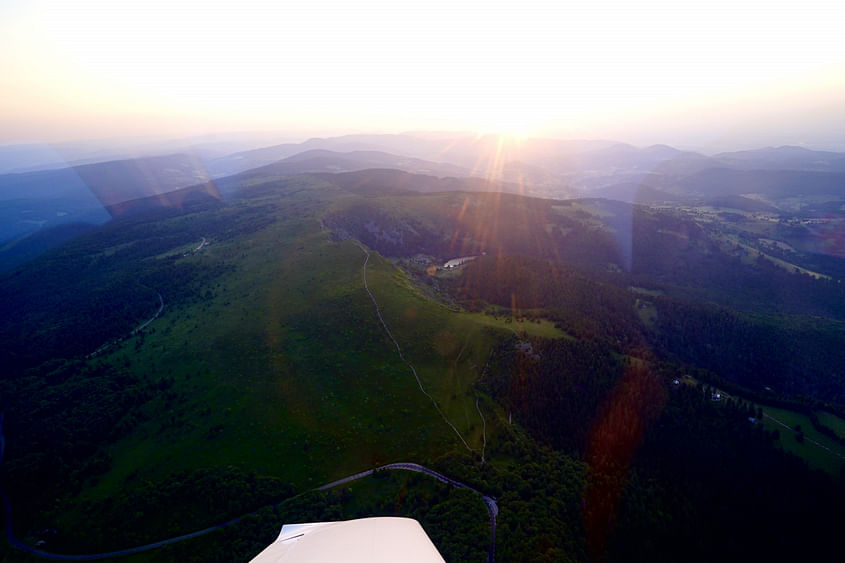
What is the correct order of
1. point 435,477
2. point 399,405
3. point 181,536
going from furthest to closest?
point 399,405, point 435,477, point 181,536

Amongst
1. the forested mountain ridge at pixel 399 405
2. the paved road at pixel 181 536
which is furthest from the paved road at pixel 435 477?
the forested mountain ridge at pixel 399 405

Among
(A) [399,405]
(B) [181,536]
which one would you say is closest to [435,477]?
(A) [399,405]

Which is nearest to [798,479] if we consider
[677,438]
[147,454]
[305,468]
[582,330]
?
[677,438]

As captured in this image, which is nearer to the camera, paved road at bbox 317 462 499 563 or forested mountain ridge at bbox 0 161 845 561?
paved road at bbox 317 462 499 563

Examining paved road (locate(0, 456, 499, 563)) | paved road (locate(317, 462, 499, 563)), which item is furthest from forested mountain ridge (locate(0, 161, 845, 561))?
paved road (locate(317, 462, 499, 563))

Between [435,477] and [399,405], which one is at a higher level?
[435,477]

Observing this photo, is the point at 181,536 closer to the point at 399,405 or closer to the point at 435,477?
the point at 435,477

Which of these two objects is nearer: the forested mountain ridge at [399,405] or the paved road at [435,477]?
the paved road at [435,477]

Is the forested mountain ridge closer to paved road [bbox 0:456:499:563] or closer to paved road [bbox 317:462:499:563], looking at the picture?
paved road [bbox 0:456:499:563]

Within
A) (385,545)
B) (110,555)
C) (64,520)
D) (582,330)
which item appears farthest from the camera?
(582,330)

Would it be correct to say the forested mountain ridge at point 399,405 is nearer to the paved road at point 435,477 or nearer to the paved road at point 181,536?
the paved road at point 181,536

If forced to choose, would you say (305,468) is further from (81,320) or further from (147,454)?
(81,320)
